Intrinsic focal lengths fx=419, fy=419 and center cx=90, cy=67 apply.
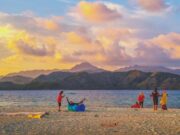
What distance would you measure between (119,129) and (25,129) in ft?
14.4

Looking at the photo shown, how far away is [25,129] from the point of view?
19.7 metres

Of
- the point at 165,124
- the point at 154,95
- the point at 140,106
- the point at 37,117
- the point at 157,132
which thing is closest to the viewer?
the point at 157,132

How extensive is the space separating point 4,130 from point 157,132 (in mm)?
6938

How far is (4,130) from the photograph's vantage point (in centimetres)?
1920

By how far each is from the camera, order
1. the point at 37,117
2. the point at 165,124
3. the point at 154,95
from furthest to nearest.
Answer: the point at 154,95 < the point at 37,117 < the point at 165,124

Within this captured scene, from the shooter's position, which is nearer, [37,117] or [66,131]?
[66,131]

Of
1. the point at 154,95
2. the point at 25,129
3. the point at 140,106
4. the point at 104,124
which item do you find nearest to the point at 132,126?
the point at 104,124

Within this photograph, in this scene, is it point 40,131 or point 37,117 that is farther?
point 37,117

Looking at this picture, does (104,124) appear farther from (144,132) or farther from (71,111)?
(71,111)

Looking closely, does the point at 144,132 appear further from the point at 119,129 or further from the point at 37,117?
the point at 37,117

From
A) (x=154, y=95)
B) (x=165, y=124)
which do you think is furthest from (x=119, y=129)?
(x=154, y=95)

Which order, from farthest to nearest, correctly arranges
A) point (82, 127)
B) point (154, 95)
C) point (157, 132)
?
point (154, 95)
point (82, 127)
point (157, 132)

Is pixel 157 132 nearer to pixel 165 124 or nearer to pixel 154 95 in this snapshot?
pixel 165 124

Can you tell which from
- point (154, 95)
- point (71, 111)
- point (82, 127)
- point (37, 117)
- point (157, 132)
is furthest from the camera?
point (154, 95)
